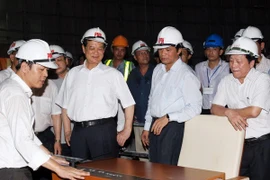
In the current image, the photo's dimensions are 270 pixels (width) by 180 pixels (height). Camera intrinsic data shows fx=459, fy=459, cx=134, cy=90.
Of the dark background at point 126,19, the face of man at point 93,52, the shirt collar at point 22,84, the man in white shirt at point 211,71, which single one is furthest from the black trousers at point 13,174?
the dark background at point 126,19

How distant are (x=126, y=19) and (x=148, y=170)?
6.08 metres

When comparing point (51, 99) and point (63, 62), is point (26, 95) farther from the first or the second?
point (63, 62)

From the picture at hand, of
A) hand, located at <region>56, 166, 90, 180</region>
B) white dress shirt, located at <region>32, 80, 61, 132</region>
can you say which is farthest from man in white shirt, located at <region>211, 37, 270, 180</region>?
white dress shirt, located at <region>32, 80, 61, 132</region>

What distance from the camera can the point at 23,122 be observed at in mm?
2494

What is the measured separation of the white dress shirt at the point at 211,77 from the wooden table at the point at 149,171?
8.63 ft

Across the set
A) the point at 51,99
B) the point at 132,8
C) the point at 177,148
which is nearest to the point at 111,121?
the point at 177,148

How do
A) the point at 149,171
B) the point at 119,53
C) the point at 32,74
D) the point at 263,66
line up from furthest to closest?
the point at 119,53, the point at 263,66, the point at 32,74, the point at 149,171

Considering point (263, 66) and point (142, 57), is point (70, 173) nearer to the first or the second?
point (263, 66)

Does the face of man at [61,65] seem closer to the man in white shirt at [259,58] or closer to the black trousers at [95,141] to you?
the black trousers at [95,141]

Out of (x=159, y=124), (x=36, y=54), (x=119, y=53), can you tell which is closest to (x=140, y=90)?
(x=119, y=53)

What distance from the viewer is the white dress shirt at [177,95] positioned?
3.54m

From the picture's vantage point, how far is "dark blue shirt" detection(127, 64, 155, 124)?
5.44m

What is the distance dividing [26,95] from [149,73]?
3.07 metres

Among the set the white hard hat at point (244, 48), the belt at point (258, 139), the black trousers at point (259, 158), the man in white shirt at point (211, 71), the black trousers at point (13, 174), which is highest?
the white hard hat at point (244, 48)
